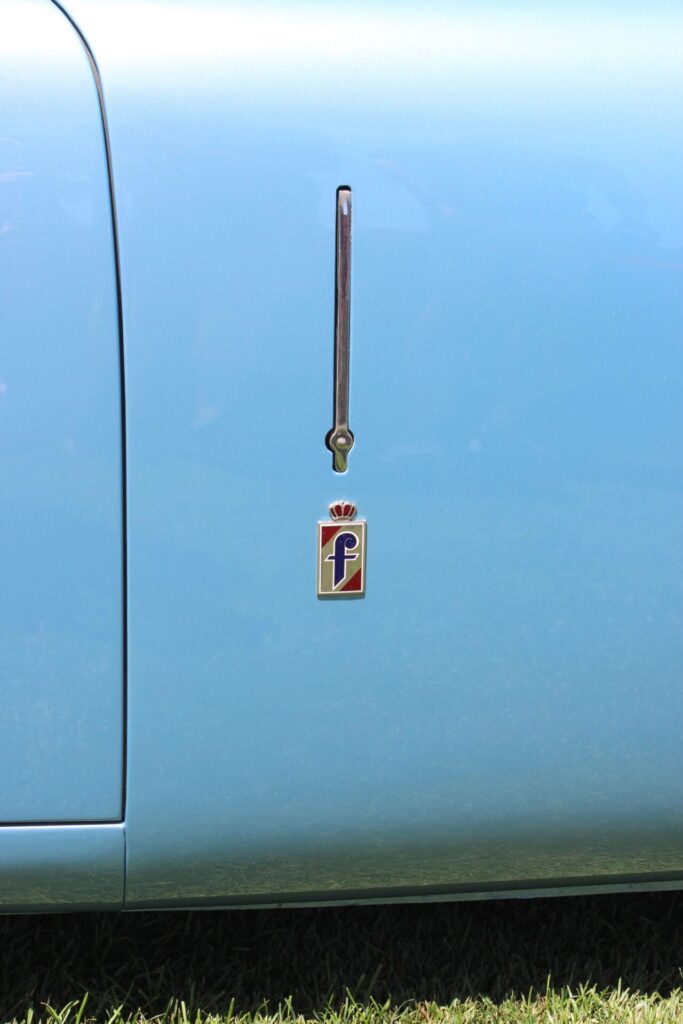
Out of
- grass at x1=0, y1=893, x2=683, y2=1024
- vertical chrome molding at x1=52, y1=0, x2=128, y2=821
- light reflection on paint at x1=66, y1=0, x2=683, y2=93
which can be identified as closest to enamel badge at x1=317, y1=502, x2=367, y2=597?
vertical chrome molding at x1=52, y1=0, x2=128, y2=821

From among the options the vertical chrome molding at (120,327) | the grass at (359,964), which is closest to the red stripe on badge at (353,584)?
the vertical chrome molding at (120,327)

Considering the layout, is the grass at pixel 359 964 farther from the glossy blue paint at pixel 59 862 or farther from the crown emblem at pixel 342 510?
the crown emblem at pixel 342 510

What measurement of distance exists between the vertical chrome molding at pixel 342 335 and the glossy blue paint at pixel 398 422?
2cm

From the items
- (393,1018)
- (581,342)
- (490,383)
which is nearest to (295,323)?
(490,383)

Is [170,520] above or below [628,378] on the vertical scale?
below

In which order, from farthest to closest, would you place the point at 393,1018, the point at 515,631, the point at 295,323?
the point at 393,1018 < the point at 515,631 < the point at 295,323

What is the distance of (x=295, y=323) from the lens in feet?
5.50

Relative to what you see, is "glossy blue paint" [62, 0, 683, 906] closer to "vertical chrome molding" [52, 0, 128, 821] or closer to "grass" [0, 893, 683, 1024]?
"vertical chrome molding" [52, 0, 128, 821]

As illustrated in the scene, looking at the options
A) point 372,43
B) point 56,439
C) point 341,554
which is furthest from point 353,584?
point 372,43

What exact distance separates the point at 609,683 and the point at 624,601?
14cm

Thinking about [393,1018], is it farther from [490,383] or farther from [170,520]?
[490,383]

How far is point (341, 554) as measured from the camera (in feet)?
5.67

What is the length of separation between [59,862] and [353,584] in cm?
65

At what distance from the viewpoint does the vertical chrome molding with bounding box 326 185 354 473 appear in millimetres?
1666
